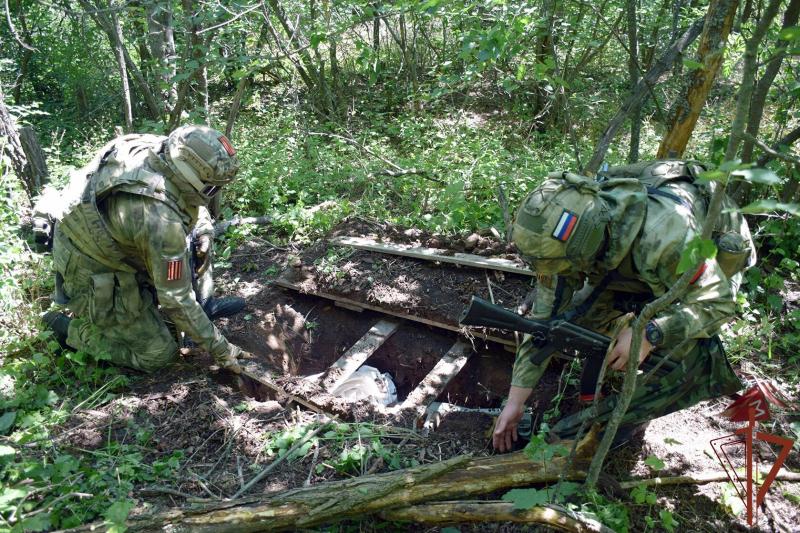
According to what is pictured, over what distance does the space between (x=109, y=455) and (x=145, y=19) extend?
5.24 m

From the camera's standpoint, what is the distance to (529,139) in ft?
25.5

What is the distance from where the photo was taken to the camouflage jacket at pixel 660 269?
7.86ft

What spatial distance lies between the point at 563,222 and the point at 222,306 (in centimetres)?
279

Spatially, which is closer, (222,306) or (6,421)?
(6,421)

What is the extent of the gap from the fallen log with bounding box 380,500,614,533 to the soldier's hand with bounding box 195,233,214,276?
2.59 meters

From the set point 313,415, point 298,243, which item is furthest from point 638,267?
point 298,243

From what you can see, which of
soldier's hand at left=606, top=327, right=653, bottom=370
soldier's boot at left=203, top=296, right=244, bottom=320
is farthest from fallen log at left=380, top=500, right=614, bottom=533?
soldier's boot at left=203, top=296, right=244, bottom=320

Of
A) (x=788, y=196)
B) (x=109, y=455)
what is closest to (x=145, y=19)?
(x=109, y=455)

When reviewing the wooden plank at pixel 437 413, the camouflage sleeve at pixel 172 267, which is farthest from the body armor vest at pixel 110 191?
the wooden plank at pixel 437 413

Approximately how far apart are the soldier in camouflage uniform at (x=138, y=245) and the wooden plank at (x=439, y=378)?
3.98 ft

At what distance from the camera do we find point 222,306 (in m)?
4.24

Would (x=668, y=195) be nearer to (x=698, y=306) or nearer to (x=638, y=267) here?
(x=638, y=267)

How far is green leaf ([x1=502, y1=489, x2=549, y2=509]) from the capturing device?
7.20ft

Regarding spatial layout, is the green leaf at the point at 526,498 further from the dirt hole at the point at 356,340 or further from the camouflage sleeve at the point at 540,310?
the dirt hole at the point at 356,340
